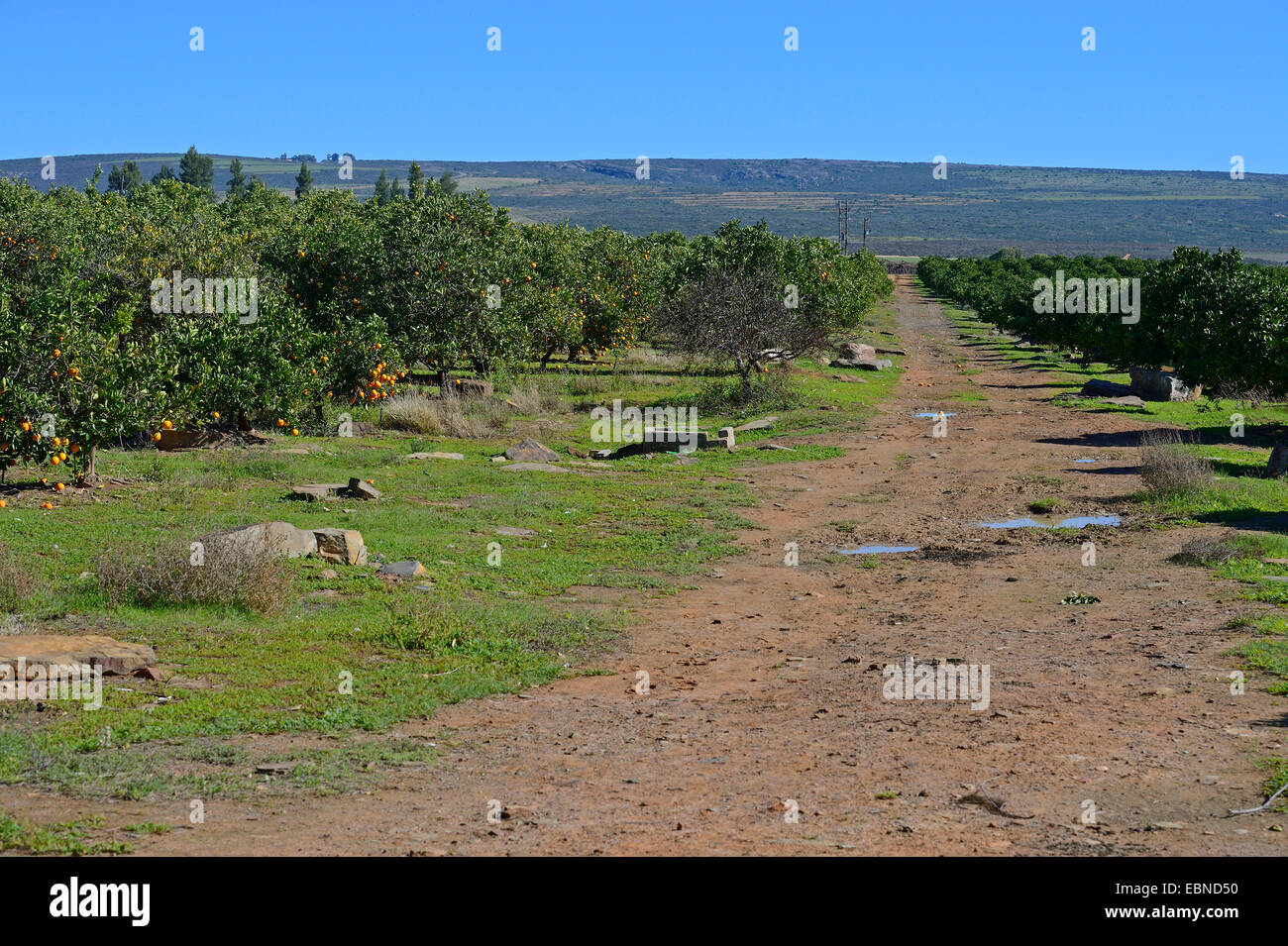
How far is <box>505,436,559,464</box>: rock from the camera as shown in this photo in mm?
23766

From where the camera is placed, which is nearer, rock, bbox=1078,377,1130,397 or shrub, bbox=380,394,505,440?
shrub, bbox=380,394,505,440

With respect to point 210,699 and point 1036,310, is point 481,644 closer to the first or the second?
point 210,699

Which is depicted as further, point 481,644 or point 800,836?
point 481,644

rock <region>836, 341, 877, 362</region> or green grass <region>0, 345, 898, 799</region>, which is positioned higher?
rock <region>836, 341, 877, 362</region>

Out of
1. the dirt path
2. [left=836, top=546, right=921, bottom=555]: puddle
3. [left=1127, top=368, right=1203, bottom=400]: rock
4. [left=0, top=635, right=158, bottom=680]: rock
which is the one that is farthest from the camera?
[left=1127, top=368, right=1203, bottom=400]: rock

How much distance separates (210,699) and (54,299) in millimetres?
8599

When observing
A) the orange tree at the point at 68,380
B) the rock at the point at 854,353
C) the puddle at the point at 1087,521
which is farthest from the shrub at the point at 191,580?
the rock at the point at 854,353

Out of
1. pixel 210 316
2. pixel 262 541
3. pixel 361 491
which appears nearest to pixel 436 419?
pixel 210 316

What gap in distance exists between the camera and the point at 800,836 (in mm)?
6746

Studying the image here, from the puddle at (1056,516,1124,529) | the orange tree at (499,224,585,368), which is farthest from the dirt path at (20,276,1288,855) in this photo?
the orange tree at (499,224,585,368)

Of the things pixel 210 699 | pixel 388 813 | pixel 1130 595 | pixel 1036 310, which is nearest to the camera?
pixel 388 813

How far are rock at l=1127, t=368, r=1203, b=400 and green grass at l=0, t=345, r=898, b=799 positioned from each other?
18.6 meters

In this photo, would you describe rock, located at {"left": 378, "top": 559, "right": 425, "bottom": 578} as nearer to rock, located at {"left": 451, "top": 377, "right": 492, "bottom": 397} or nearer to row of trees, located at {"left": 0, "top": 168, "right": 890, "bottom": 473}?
row of trees, located at {"left": 0, "top": 168, "right": 890, "bottom": 473}
